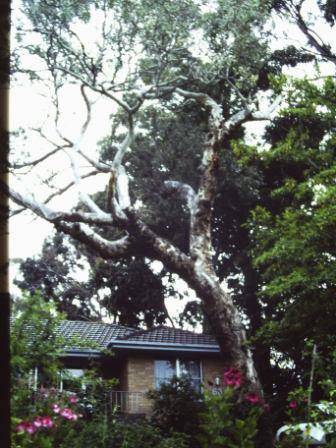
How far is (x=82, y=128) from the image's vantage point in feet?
51.0

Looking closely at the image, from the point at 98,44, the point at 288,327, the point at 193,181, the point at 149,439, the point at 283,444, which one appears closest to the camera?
the point at 283,444

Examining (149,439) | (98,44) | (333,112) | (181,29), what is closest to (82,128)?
(98,44)

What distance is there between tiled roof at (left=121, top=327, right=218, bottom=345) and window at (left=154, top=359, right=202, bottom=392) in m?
0.71

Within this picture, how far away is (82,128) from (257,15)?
6460mm

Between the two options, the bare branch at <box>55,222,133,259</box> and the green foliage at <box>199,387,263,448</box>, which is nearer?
the green foliage at <box>199,387,263,448</box>

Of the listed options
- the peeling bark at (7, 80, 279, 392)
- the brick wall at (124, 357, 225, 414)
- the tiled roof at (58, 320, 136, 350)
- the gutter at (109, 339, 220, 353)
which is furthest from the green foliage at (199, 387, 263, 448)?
the tiled roof at (58, 320, 136, 350)

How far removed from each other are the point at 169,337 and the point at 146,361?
1.24 meters

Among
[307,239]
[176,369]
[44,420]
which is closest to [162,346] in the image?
[176,369]

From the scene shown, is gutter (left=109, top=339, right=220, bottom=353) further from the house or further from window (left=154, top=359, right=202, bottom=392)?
window (left=154, top=359, right=202, bottom=392)

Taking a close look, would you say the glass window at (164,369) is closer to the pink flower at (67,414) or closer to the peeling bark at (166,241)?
the peeling bark at (166,241)

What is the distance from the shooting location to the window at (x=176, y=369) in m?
17.5

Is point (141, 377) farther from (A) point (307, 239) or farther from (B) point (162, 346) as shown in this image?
(A) point (307, 239)

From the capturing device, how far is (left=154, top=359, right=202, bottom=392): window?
57.5 feet

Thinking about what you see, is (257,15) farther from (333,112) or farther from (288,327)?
(288,327)
